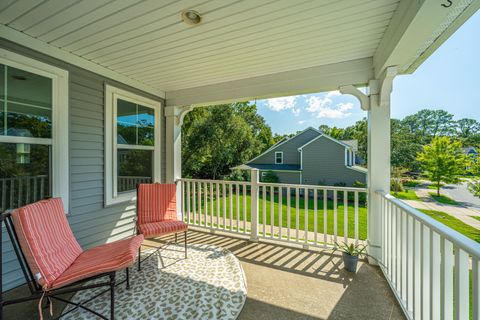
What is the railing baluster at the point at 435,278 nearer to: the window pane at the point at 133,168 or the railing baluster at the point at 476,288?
the railing baluster at the point at 476,288

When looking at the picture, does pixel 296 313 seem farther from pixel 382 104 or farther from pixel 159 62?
pixel 159 62

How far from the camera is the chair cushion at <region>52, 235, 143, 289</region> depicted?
1.65 m

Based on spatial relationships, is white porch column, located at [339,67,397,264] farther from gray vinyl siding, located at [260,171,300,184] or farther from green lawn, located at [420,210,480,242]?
gray vinyl siding, located at [260,171,300,184]

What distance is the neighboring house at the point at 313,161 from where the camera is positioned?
12.1 m

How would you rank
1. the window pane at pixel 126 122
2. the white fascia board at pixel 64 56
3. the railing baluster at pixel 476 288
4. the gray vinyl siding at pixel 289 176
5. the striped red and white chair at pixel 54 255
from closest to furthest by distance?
1. the railing baluster at pixel 476 288
2. the striped red and white chair at pixel 54 255
3. the white fascia board at pixel 64 56
4. the window pane at pixel 126 122
5. the gray vinyl siding at pixel 289 176

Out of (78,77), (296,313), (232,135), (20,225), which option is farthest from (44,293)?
(232,135)

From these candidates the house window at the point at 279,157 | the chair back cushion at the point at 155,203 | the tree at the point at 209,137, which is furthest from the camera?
the house window at the point at 279,157

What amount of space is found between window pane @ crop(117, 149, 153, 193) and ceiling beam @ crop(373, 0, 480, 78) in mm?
3793

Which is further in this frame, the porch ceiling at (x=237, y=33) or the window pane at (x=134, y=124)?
the window pane at (x=134, y=124)

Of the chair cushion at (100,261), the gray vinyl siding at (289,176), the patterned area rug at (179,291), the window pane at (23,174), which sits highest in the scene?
the window pane at (23,174)

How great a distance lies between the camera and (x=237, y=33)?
2.26 meters

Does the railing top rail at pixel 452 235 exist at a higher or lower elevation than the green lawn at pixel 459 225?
higher

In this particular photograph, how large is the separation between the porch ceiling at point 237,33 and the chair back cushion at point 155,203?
5.93 feet

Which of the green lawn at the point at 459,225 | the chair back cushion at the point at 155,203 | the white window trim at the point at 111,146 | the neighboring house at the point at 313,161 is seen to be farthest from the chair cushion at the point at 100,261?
the neighboring house at the point at 313,161
